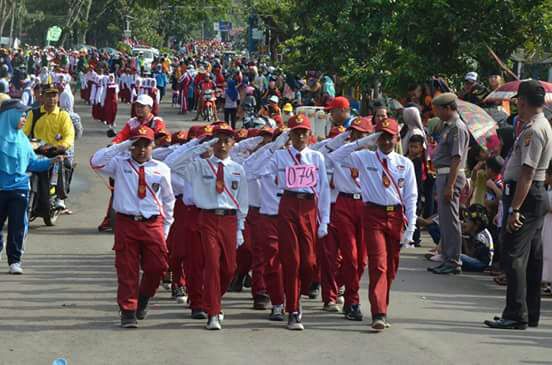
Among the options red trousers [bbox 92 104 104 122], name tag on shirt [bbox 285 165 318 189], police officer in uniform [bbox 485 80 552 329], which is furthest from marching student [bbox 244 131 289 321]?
red trousers [bbox 92 104 104 122]

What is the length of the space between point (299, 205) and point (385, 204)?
778mm

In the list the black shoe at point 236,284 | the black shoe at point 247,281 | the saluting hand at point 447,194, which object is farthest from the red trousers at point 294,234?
the saluting hand at point 447,194

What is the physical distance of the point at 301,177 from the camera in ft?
38.2

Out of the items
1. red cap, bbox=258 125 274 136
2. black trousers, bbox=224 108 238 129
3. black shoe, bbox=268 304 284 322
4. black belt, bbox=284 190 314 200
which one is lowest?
black trousers, bbox=224 108 238 129

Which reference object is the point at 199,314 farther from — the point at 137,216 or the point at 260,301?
the point at 137,216

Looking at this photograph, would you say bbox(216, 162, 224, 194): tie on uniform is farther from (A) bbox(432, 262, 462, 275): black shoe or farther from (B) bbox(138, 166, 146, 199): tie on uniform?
(A) bbox(432, 262, 462, 275): black shoe

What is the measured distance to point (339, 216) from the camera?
12.2 metres

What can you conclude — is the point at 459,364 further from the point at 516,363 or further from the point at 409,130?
the point at 409,130

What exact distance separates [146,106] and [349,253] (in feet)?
13.0

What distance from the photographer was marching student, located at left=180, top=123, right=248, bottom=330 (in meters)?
11.4

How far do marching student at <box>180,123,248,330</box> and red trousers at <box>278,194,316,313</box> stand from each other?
369mm

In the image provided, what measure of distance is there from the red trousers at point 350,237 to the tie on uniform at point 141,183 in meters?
1.95

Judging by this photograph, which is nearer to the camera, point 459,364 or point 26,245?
point 459,364

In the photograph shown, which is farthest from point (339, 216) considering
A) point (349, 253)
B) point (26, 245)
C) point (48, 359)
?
point (26, 245)
